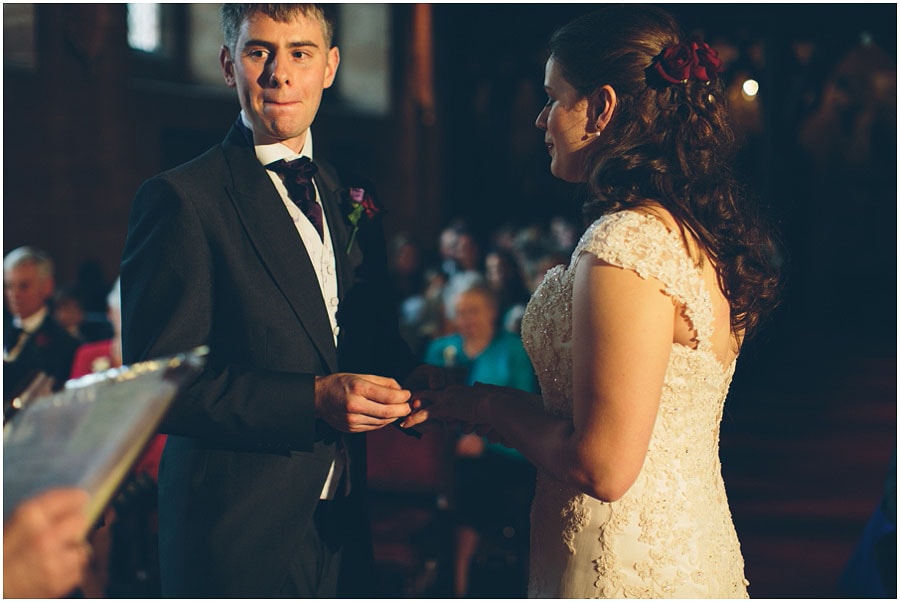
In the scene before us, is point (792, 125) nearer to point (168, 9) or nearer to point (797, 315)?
point (797, 315)

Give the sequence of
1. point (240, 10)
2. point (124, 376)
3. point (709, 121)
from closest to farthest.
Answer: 1. point (124, 376)
2. point (709, 121)
3. point (240, 10)

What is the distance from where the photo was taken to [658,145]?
6.04 feet

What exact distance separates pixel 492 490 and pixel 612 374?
306 centimetres

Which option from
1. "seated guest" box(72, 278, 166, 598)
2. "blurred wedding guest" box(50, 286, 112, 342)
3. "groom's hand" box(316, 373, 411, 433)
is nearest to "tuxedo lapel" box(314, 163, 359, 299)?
"groom's hand" box(316, 373, 411, 433)

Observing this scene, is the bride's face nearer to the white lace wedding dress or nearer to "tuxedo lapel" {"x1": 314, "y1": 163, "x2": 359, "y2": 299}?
the white lace wedding dress

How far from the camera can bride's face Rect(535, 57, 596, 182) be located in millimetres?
1885

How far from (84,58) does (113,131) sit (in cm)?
83

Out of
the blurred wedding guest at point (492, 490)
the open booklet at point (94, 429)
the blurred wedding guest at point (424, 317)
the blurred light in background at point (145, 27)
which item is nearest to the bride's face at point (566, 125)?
the open booklet at point (94, 429)

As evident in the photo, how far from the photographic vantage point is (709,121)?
1.89 m

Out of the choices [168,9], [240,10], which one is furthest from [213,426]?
[168,9]

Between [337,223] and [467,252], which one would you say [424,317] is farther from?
[337,223]

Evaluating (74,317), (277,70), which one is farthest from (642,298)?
(74,317)

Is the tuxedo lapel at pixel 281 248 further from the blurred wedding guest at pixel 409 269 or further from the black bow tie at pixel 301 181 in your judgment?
the blurred wedding guest at pixel 409 269

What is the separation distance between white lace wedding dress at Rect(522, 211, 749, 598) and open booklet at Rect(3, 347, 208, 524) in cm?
112
